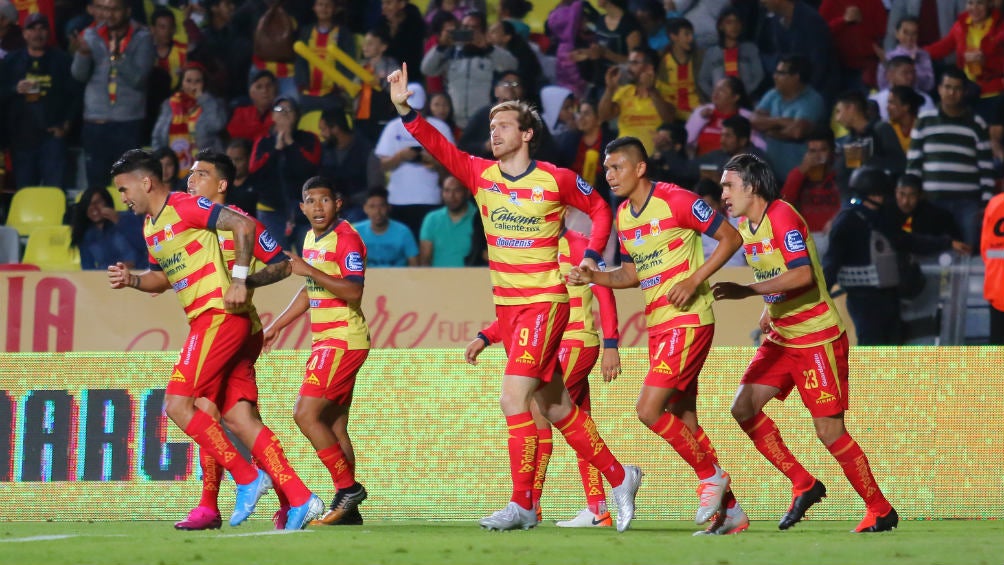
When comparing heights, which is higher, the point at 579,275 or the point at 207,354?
the point at 579,275

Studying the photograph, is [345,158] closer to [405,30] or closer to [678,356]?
[405,30]

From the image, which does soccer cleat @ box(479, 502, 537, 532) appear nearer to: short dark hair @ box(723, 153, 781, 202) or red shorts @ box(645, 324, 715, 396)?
red shorts @ box(645, 324, 715, 396)

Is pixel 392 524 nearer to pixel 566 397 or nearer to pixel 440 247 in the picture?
pixel 566 397

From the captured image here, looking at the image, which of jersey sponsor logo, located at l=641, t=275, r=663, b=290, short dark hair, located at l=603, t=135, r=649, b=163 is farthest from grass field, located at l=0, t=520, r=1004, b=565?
short dark hair, located at l=603, t=135, r=649, b=163

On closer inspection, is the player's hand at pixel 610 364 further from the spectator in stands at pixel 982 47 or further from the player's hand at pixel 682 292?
the spectator in stands at pixel 982 47

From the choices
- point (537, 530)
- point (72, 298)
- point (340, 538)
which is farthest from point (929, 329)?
point (72, 298)

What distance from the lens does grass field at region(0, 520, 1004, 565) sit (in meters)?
6.40

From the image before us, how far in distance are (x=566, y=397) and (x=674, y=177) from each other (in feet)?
19.2

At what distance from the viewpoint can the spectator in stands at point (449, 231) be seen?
13180 mm

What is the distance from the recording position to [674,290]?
25.2 feet

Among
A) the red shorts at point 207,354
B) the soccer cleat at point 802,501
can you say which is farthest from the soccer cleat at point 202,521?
the soccer cleat at point 802,501

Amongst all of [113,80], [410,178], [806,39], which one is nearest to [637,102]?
[806,39]

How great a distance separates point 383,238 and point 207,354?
17.5 feet

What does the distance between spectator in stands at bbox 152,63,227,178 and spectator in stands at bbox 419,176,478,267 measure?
115 inches
